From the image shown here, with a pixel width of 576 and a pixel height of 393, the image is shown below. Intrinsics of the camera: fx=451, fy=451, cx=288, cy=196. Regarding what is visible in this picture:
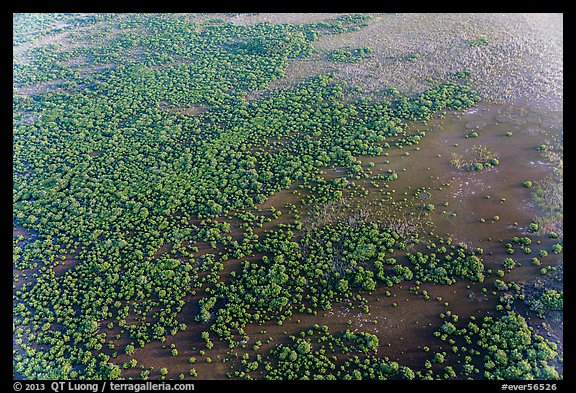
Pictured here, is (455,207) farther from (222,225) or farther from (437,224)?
(222,225)

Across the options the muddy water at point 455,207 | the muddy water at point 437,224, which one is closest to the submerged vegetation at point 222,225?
the muddy water at point 437,224

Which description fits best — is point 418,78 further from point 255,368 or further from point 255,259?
point 255,368

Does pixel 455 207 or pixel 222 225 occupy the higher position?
pixel 455 207

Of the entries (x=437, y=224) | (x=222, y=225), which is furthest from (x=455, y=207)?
(x=222, y=225)

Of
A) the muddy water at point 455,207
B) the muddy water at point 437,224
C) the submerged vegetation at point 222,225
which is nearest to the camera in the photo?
the submerged vegetation at point 222,225

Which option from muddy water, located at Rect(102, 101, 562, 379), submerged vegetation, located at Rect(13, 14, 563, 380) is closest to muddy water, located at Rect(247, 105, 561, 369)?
muddy water, located at Rect(102, 101, 562, 379)

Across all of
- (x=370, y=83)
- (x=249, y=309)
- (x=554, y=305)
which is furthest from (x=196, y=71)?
(x=554, y=305)

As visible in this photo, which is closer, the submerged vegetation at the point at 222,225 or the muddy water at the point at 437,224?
the submerged vegetation at the point at 222,225

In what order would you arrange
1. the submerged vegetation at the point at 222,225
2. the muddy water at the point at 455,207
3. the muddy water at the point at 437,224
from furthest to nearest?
1. the muddy water at the point at 455,207
2. the muddy water at the point at 437,224
3. the submerged vegetation at the point at 222,225

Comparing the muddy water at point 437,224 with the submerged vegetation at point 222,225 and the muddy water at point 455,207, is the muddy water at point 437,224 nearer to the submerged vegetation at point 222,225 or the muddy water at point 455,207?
the muddy water at point 455,207
